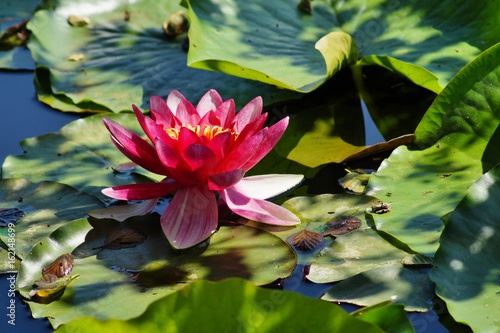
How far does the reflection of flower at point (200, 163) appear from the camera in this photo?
2.06 metres

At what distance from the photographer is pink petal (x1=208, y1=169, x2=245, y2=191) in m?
2.06

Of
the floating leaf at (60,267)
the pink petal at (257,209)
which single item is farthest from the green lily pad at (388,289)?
the floating leaf at (60,267)

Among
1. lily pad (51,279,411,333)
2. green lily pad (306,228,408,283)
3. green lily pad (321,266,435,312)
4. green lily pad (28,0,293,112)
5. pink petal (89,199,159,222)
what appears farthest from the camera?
green lily pad (28,0,293,112)

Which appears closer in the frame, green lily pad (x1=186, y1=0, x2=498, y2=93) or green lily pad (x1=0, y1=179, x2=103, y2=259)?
green lily pad (x1=0, y1=179, x2=103, y2=259)

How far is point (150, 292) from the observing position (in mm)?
1852

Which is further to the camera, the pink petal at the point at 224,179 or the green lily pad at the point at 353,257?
the pink petal at the point at 224,179

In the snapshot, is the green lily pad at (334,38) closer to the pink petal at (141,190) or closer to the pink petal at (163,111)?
the pink petal at (163,111)

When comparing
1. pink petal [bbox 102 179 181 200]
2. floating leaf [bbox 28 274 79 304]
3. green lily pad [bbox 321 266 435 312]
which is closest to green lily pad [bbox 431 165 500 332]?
green lily pad [bbox 321 266 435 312]

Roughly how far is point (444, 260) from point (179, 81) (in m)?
1.68

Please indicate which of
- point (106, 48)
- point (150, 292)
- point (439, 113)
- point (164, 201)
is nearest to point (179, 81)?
point (106, 48)

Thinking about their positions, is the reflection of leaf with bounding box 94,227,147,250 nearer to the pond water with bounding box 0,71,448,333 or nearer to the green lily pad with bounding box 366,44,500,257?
the pond water with bounding box 0,71,448,333

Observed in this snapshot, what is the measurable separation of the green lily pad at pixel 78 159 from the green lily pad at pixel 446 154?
783 mm

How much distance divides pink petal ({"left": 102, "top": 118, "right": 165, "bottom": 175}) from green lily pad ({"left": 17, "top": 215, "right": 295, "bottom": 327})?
174 mm

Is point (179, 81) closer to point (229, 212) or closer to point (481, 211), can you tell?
point (229, 212)
